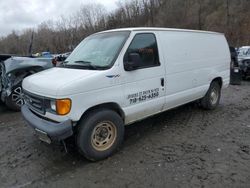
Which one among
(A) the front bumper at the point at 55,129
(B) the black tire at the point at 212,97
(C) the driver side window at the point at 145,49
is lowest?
Answer: (B) the black tire at the point at 212,97

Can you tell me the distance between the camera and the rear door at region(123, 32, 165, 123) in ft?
13.3

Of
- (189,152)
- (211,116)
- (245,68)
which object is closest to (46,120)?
(189,152)

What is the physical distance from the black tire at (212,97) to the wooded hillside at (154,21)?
2789 centimetres

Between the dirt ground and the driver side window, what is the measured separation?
1477 mm

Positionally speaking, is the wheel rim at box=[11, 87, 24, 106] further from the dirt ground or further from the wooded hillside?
the wooded hillside

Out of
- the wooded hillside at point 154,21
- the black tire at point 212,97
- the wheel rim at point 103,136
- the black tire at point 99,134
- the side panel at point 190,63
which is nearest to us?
the black tire at point 99,134

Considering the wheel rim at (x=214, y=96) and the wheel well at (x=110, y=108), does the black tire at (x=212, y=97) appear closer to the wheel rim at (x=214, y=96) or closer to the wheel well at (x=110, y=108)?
the wheel rim at (x=214, y=96)

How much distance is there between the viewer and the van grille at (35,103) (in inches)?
144

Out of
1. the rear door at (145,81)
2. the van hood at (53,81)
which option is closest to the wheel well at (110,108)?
the rear door at (145,81)

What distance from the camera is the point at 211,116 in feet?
19.7

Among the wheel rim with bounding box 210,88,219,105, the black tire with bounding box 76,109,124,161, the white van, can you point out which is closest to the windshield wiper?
the white van

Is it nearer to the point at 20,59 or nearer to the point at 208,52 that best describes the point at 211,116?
the point at 208,52

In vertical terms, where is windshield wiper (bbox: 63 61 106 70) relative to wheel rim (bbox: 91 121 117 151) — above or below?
above

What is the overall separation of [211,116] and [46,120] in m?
4.06
